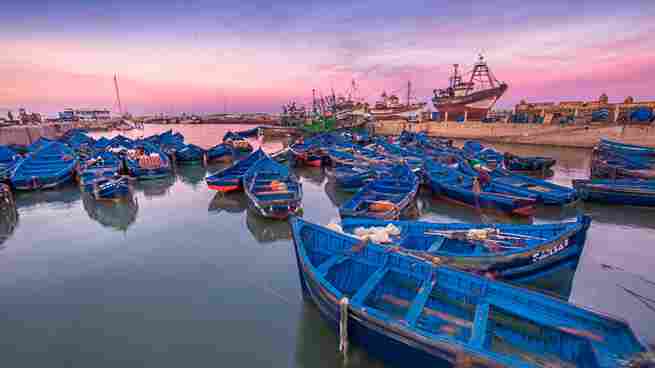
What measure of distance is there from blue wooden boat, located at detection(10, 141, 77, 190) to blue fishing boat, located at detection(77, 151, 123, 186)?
95cm

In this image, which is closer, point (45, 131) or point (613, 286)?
point (613, 286)

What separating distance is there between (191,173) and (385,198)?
20.7 meters

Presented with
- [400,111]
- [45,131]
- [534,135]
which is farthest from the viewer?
[400,111]

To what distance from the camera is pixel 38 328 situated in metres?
7.66

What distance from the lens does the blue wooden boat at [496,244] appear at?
292 inches

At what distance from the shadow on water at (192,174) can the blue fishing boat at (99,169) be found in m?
4.71

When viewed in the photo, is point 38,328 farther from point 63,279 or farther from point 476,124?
point 476,124

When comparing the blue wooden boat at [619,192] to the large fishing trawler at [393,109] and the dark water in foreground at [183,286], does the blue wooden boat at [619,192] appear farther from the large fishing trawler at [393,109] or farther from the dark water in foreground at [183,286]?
the large fishing trawler at [393,109]

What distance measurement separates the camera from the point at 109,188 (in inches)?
696

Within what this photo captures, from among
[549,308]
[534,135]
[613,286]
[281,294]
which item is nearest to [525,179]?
[613,286]

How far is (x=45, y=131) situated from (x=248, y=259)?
206 feet

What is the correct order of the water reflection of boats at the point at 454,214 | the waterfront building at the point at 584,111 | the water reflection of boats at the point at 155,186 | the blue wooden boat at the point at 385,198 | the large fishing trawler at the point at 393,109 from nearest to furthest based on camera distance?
the blue wooden boat at the point at 385,198 → the water reflection of boats at the point at 454,214 → the water reflection of boats at the point at 155,186 → the waterfront building at the point at 584,111 → the large fishing trawler at the point at 393,109

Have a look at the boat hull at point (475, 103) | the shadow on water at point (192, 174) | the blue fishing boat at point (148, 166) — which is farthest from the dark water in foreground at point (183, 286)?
the boat hull at point (475, 103)

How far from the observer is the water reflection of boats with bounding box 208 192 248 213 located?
1696 cm
